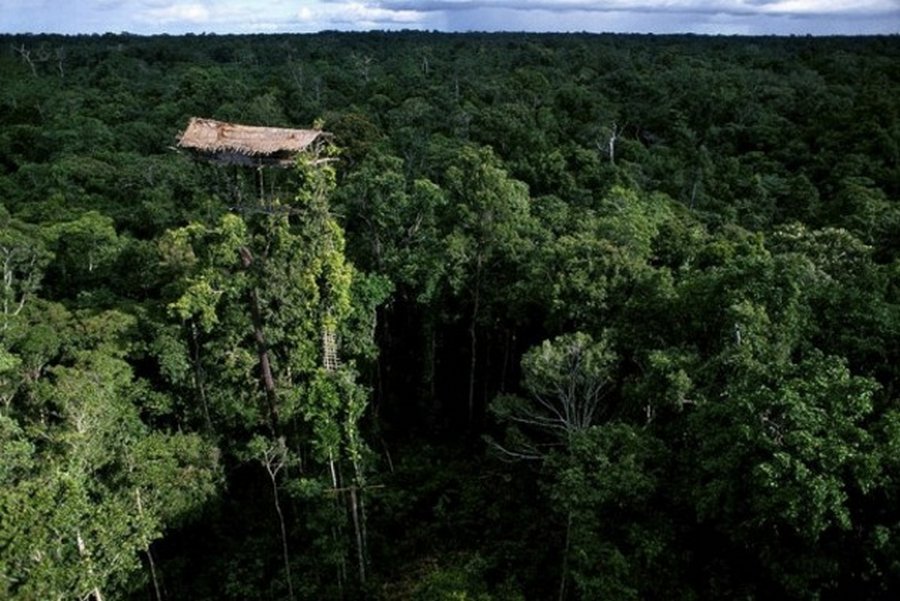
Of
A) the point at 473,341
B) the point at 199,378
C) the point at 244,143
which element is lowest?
the point at 473,341

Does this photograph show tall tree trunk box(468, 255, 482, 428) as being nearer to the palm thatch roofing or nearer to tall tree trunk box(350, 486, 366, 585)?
tall tree trunk box(350, 486, 366, 585)

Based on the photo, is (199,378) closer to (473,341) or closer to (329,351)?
(329,351)

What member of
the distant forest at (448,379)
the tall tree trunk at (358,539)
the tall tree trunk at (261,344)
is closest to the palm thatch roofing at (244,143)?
the distant forest at (448,379)

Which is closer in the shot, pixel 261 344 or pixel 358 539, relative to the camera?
pixel 261 344

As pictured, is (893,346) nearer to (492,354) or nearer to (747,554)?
(747,554)

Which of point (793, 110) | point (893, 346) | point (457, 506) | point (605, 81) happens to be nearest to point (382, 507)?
point (457, 506)

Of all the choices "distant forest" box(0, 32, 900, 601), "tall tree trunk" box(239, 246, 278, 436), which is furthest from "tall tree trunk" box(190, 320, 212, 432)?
"tall tree trunk" box(239, 246, 278, 436)

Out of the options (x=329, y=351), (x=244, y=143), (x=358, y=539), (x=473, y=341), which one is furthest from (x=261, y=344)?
(x=473, y=341)

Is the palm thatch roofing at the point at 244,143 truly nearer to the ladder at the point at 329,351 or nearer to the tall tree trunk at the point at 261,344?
the tall tree trunk at the point at 261,344
